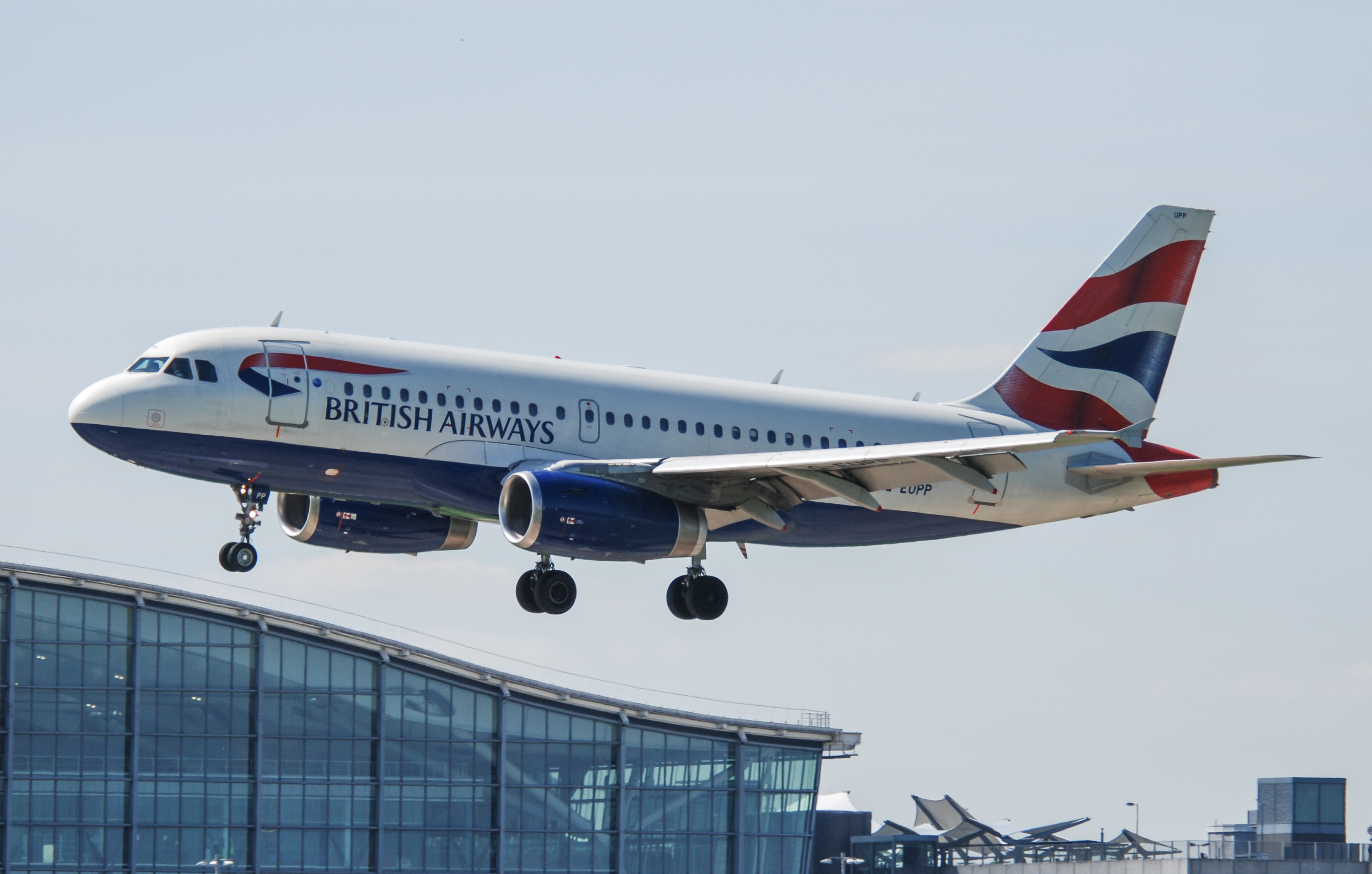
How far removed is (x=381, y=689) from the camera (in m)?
89.6

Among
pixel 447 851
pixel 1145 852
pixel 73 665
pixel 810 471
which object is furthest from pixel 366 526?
pixel 1145 852

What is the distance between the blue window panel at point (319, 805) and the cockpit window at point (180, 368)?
37598 mm

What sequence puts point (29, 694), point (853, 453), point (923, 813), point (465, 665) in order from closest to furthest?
point (853, 453)
point (29, 694)
point (465, 665)
point (923, 813)

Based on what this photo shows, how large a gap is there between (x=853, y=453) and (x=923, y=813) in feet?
254

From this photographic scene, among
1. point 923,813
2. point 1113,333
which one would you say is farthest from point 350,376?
point 923,813

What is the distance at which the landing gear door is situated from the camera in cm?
5178

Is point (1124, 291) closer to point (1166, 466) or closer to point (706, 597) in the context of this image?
point (1166, 466)

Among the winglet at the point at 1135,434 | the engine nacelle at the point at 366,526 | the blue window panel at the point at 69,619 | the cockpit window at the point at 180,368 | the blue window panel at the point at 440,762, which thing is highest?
the cockpit window at the point at 180,368

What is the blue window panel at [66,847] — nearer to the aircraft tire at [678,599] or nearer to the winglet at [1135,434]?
the aircraft tire at [678,599]

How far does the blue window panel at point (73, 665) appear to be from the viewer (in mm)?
85250

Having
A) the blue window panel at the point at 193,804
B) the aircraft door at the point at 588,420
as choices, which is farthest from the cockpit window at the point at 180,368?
the blue window panel at the point at 193,804

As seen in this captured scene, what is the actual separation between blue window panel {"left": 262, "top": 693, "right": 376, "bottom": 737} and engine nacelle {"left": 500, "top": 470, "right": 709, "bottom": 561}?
36.7 metres

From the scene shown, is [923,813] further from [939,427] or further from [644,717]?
[939,427]

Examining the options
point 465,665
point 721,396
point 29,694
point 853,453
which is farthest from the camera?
point 465,665
